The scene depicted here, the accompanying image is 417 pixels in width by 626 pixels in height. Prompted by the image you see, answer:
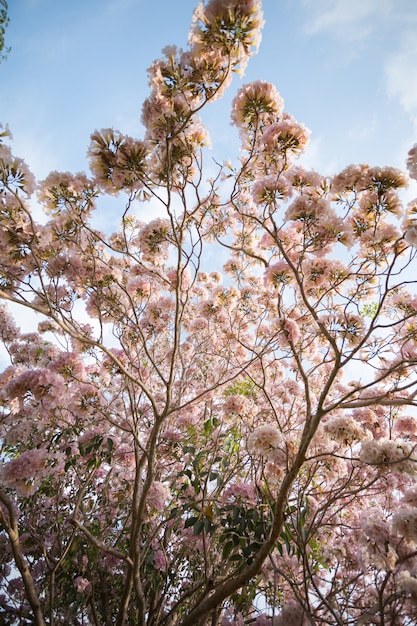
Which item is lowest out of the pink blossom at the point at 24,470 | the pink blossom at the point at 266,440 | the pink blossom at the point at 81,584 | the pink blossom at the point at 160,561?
the pink blossom at the point at 81,584

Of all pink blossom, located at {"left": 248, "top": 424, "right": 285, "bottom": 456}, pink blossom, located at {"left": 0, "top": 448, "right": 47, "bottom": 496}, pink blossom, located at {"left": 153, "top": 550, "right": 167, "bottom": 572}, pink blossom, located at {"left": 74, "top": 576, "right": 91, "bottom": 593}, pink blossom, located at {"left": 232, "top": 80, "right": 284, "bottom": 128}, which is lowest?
pink blossom, located at {"left": 74, "top": 576, "right": 91, "bottom": 593}

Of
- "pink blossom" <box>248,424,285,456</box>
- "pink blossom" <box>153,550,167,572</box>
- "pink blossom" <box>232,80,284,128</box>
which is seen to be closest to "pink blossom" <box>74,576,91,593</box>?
"pink blossom" <box>153,550,167,572</box>

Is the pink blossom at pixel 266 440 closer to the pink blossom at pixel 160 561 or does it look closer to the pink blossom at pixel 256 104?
the pink blossom at pixel 160 561

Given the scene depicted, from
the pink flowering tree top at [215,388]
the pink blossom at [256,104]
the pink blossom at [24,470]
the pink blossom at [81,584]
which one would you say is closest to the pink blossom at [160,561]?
the pink flowering tree top at [215,388]

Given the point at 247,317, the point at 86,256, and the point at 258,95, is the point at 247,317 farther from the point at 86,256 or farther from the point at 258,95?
the point at 258,95

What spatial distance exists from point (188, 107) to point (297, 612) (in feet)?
11.4

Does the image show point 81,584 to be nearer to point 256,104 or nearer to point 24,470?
point 24,470

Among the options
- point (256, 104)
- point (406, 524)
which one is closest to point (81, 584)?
point (406, 524)

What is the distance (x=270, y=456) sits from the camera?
2.26 meters

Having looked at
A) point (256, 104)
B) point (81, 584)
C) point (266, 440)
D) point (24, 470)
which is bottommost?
point (81, 584)

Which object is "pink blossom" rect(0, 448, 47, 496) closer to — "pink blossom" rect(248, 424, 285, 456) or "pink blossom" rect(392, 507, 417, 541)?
"pink blossom" rect(248, 424, 285, 456)

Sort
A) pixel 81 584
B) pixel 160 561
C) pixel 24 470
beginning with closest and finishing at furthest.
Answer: pixel 24 470
pixel 160 561
pixel 81 584

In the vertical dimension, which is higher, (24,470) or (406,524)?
(24,470)

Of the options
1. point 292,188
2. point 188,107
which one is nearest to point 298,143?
point 292,188
